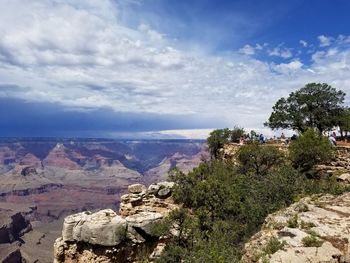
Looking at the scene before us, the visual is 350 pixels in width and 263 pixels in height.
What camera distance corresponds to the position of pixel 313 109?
200 feet

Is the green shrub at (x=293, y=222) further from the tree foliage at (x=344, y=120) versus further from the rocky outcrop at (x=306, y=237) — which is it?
the tree foliage at (x=344, y=120)

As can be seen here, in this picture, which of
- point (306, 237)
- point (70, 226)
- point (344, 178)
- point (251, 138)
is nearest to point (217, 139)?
point (251, 138)

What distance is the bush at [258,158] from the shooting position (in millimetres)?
53188

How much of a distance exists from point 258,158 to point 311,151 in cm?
1030

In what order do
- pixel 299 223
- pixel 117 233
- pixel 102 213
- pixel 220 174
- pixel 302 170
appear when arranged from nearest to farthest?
pixel 299 223, pixel 117 233, pixel 102 213, pixel 302 170, pixel 220 174

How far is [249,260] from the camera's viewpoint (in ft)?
58.9

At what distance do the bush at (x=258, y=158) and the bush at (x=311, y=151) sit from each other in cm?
538

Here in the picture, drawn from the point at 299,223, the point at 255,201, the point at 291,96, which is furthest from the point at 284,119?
the point at 299,223

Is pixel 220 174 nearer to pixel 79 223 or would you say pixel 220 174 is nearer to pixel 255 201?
pixel 255 201

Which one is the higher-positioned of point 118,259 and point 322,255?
point 322,255

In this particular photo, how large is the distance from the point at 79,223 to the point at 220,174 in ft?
66.0

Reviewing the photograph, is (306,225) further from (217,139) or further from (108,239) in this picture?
(217,139)

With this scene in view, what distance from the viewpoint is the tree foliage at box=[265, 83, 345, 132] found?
6047 cm

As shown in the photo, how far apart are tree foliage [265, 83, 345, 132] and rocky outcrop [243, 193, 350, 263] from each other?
39.8 meters
